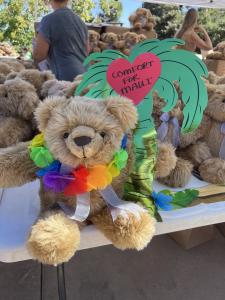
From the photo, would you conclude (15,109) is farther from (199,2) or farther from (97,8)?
(97,8)

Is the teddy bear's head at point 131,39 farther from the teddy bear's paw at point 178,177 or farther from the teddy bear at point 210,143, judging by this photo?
the teddy bear's paw at point 178,177

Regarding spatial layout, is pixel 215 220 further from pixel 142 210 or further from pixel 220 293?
pixel 220 293

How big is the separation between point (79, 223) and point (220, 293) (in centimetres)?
81

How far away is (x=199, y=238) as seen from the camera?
4.95ft

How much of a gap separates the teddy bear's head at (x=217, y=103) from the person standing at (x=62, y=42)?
0.86 meters

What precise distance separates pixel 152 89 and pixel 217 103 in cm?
44

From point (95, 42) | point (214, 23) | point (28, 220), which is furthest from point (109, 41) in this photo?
point (214, 23)

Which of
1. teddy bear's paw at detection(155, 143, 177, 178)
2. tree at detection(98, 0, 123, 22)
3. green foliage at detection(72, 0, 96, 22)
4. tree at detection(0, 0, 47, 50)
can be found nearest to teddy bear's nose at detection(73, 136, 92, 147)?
teddy bear's paw at detection(155, 143, 177, 178)

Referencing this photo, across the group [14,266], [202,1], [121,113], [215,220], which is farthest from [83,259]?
[202,1]

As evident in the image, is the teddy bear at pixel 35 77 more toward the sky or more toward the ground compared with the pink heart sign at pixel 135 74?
more toward the ground

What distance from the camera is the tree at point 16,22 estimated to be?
840cm

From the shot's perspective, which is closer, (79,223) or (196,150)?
(79,223)

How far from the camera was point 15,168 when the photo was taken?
741 mm

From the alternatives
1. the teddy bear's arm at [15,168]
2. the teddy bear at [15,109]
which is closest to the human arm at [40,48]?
the teddy bear at [15,109]
